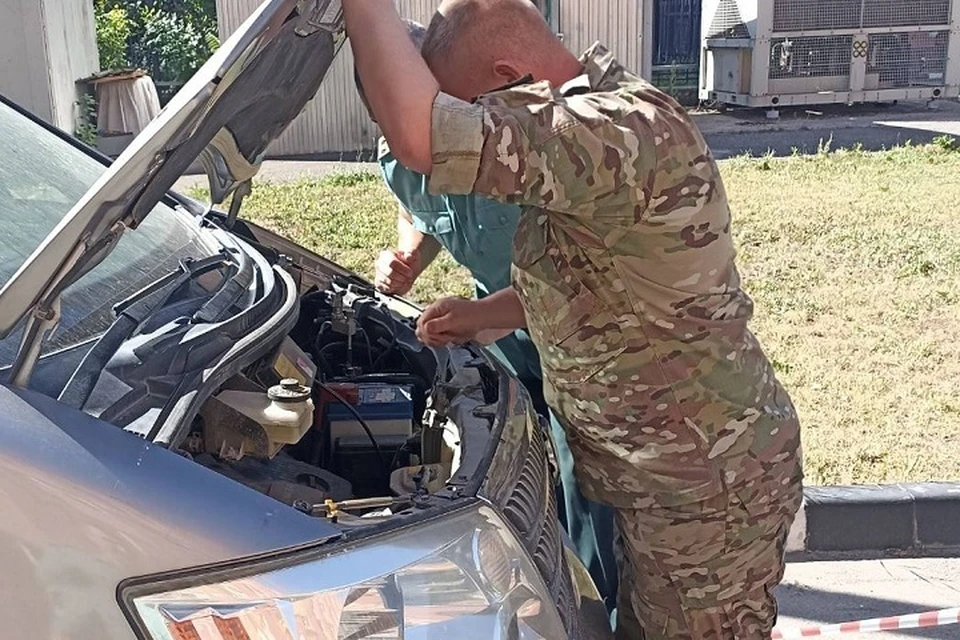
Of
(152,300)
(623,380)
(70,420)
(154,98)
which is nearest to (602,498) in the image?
(623,380)

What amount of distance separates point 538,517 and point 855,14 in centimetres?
1502

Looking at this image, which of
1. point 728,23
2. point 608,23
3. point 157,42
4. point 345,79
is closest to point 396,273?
point 345,79

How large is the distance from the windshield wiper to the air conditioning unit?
14206mm

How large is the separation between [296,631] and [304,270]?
152 cm

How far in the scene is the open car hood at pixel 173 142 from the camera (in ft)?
4.56

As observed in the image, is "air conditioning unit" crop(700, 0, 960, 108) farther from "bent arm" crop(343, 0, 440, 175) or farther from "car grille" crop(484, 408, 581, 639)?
"bent arm" crop(343, 0, 440, 175)

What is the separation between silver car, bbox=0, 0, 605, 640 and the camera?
4.24 feet

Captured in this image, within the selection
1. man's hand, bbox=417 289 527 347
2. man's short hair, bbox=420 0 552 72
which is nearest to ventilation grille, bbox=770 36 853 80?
man's hand, bbox=417 289 527 347

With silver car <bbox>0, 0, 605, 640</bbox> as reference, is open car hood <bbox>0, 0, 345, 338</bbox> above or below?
above

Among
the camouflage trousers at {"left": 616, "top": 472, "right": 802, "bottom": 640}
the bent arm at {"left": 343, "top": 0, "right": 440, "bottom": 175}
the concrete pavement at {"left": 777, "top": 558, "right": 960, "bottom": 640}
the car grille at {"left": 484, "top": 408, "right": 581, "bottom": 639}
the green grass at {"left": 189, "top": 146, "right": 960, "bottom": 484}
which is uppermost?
the bent arm at {"left": 343, "top": 0, "right": 440, "bottom": 175}

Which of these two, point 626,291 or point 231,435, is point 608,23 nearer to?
point 626,291

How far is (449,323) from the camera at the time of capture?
2324 millimetres

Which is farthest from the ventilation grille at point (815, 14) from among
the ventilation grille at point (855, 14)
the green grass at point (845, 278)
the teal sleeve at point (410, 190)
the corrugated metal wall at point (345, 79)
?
the teal sleeve at point (410, 190)

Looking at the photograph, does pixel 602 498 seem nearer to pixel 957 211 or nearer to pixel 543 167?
pixel 543 167
